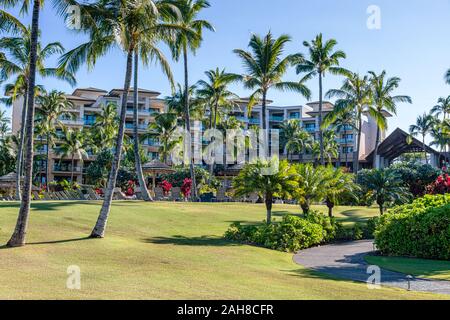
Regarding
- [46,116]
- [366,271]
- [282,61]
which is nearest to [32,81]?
[366,271]

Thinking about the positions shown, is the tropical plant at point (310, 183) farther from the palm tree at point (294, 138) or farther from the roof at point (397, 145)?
the palm tree at point (294, 138)

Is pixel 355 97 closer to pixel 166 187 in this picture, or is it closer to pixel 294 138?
pixel 166 187

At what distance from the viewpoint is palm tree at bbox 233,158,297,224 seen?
22.4 metres

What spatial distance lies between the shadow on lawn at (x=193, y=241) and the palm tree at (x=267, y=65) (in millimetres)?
15003

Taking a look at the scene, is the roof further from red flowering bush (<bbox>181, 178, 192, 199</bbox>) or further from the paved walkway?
the paved walkway

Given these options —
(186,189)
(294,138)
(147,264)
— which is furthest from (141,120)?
(147,264)

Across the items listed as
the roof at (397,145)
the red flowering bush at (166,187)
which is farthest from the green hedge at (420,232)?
the roof at (397,145)

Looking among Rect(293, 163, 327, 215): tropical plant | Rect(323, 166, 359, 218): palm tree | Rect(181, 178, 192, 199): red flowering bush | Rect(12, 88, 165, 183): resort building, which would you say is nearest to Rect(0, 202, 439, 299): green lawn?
Rect(293, 163, 327, 215): tropical plant

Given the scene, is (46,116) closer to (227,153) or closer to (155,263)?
(227,153)

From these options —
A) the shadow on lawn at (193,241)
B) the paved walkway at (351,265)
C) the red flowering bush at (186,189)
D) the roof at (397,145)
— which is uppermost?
the roof at (397,145)

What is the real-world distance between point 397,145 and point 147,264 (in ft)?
163

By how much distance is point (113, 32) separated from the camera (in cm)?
1811

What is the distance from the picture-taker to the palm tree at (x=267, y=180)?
73.5ft
